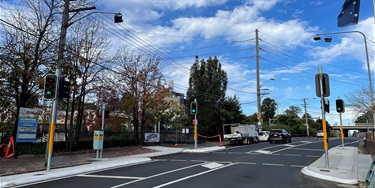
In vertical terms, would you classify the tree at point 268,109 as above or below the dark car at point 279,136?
above

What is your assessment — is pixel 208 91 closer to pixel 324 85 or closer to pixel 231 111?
pixel 231 111

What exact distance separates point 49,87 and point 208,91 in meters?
27.0

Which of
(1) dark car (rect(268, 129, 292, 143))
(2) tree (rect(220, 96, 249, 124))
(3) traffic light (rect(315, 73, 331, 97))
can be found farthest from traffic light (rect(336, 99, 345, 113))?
(2) tree (rect(220, 96, 249, 124))

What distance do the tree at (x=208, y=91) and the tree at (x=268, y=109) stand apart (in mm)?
75354

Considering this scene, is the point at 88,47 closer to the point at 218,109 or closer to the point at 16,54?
the point at 16,54

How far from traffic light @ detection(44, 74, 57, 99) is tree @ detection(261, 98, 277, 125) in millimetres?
103543

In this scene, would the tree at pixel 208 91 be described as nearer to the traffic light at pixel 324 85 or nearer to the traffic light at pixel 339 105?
the traffic light at pixel 339 105

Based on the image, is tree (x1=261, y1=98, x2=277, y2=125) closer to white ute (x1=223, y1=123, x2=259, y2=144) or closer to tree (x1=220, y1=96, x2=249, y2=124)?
tree (x1=220, y1=96, x2=249, y2=124)

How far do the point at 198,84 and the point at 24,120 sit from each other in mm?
24655

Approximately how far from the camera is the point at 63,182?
9.86 meters

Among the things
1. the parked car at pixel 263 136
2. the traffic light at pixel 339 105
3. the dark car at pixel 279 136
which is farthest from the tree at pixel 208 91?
the traffic light at pixel 339 105

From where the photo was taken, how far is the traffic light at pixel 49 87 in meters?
12.5

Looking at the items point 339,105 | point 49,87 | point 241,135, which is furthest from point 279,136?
point 49,87

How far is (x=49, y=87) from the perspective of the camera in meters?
12.6
